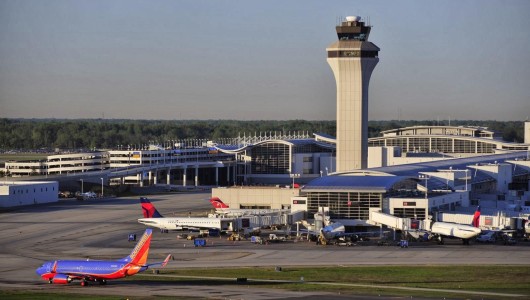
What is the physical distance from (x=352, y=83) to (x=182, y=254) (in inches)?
2902

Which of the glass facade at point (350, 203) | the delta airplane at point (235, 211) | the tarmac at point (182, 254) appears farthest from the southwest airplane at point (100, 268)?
the delta airplane at point (235, 211)

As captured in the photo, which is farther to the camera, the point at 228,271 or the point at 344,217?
the point at 344,217

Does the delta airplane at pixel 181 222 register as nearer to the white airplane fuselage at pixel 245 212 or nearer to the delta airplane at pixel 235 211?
the white airplane fuselage at pixel 245 212

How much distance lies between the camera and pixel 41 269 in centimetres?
9306

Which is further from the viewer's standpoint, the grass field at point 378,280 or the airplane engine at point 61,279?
the airplane engine at point 61,279

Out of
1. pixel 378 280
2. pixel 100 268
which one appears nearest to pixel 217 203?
pixel 378 280

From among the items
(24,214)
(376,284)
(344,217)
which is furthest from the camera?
(24,214)

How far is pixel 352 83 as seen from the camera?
586ft

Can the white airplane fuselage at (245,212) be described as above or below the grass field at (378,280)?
above

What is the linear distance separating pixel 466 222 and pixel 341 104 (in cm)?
5383

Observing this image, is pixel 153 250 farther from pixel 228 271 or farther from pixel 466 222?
pixel 466 222

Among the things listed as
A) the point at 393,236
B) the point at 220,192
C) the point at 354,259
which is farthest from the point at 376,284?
the point at 220,192

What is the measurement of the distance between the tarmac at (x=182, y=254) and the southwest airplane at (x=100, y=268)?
0.89 metres

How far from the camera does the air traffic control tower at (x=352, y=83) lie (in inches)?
6973
